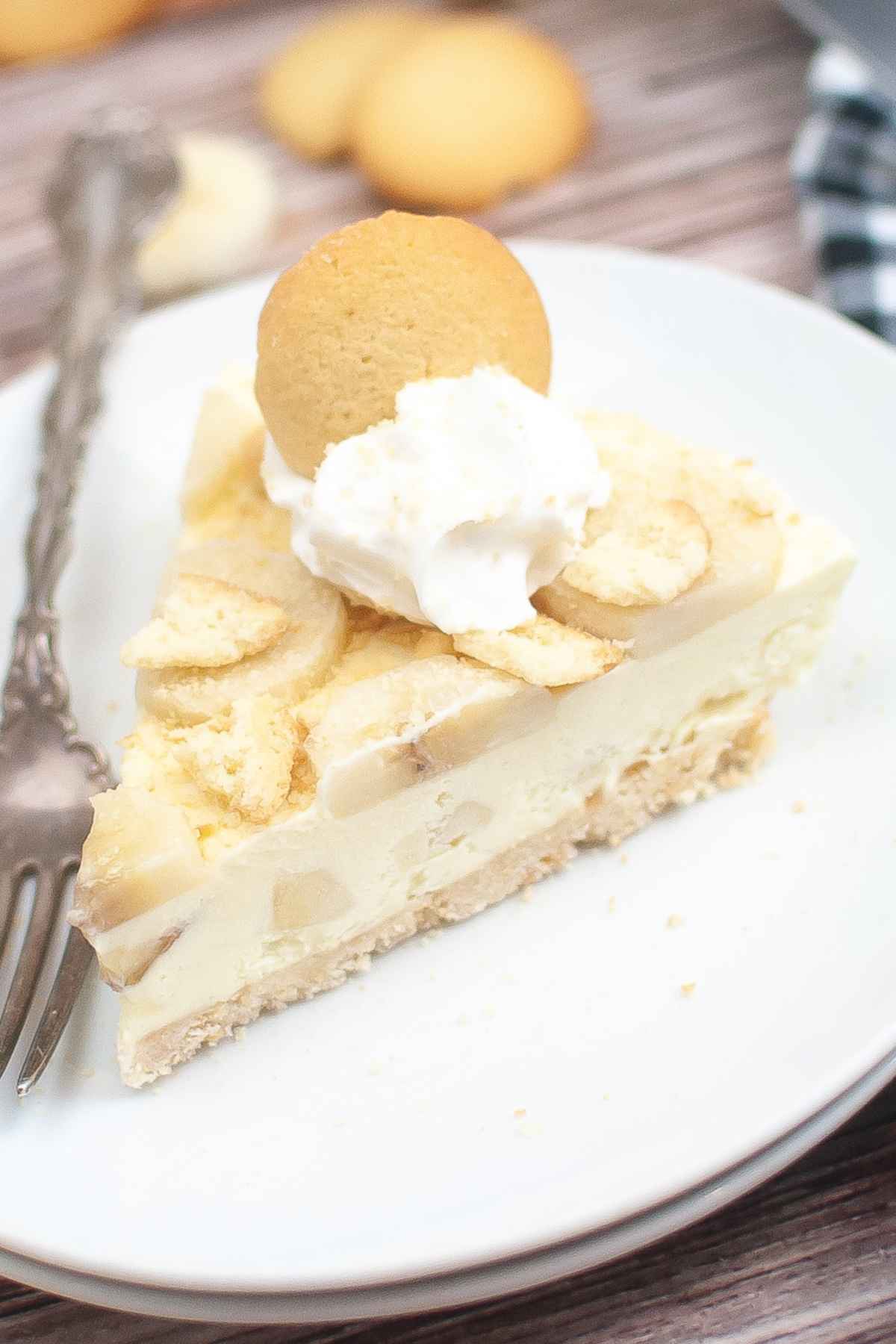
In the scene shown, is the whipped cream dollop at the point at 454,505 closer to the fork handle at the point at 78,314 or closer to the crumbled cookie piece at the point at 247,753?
the crumbled cookie piece at the point at 247,753

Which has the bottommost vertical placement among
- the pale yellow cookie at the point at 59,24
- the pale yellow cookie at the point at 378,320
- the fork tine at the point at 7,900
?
the fork tine at the point at 7,900

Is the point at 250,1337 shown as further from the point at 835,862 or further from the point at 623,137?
the point at 623,137

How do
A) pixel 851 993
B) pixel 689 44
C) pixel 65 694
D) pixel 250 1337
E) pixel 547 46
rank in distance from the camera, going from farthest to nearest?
1. pixel 689 44
2. pixel 547 46
3. pixel 65 694
4. pixel 851 993
5. pixel 250 1337

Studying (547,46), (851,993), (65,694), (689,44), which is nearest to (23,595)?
(65,694)

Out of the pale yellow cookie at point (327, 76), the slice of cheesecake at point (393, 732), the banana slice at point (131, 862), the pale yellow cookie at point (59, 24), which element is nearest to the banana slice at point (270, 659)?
the slice of cheesecake at point (393, 732)

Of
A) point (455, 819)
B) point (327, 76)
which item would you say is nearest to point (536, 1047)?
point (455, 819)

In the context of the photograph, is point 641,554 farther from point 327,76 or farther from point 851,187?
point 327,76

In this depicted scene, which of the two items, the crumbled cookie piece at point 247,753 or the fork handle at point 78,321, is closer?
the crumbled cookie piece at point 247,753
